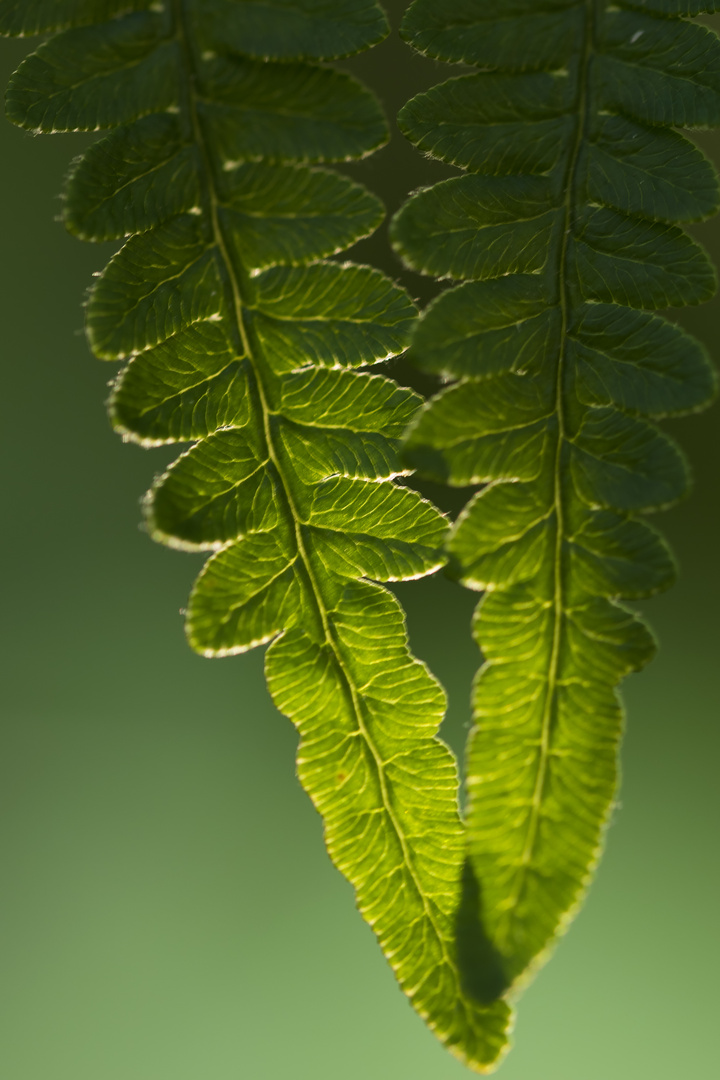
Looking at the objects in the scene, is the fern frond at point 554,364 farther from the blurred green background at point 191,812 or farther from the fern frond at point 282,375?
the blurred green background at point 191,812

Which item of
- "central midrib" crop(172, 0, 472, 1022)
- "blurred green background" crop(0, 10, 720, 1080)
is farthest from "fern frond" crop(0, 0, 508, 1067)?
"blurred green background" crop(0, 10, 720, 1080)

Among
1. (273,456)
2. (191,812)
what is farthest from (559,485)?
(191,812)

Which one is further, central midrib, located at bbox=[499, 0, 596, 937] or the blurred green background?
the blurred green background

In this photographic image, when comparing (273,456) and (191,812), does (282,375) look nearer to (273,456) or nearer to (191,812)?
(273,456)

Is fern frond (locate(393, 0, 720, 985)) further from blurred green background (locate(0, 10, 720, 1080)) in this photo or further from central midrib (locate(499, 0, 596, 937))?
blurred green background (locate(0, 10, 720, 1080))

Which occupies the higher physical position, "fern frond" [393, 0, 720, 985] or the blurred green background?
"fern frond" [393, 0, 720, 985]
